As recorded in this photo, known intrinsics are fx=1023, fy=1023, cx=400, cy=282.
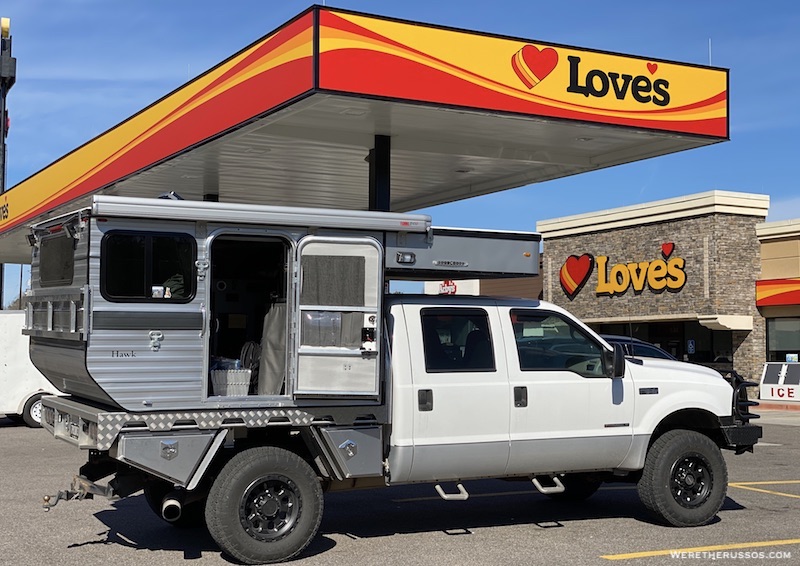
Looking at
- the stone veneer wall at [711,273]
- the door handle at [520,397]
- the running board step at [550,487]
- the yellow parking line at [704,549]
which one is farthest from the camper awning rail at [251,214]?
the stone veneer wall at [711,273]

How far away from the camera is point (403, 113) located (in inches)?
504

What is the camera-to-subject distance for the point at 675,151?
15.2 metres

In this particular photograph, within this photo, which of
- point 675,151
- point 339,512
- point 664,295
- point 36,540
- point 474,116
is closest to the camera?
point 36,540

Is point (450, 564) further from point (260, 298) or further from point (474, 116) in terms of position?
point (474, 116)

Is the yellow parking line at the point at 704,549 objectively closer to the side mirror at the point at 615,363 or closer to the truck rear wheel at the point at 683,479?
the truck rear wheel at the point at 683,479

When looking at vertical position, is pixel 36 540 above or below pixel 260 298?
below

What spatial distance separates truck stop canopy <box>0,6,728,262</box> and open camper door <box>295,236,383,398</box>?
3.77 m

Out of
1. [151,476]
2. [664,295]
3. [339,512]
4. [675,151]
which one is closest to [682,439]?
[339,512]

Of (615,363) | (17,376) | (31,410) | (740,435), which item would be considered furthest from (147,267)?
(31,410)

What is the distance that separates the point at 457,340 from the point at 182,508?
9.42ft

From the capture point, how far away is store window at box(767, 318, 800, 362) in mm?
31062

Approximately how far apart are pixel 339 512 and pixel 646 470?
119 inches

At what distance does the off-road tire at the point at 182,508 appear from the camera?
8.91 metres

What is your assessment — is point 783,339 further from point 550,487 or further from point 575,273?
point 550,487
